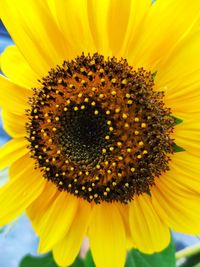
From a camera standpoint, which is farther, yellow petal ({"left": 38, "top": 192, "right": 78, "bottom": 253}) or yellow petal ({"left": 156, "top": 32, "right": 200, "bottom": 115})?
yellow petal ({"left": 38, "top": 192, "right": 78, "bottom": 253})

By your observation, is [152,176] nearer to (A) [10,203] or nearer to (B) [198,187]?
(B) [198,187]

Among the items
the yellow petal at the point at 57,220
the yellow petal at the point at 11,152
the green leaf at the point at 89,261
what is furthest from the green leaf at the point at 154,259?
the yellow petal at the point at 11,152

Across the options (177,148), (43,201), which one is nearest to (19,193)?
(43,201)

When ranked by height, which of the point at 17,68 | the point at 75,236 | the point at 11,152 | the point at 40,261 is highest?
the point at 17,68

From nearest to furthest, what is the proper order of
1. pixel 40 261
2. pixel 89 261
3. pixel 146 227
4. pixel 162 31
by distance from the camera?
pixel 162 31 < pixel 146 227 < pixel 89 261 < pixel 40 261

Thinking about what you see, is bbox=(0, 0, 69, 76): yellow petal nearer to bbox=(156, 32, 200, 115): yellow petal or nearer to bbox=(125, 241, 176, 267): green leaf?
bbox=(156, 32, 200, 115): yellow petal

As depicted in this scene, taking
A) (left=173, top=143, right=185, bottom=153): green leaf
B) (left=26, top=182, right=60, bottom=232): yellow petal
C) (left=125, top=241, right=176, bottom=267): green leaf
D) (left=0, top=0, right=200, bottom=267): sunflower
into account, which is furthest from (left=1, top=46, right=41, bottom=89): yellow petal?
(left=125, top=241, right=176, bottom=267): green leaf

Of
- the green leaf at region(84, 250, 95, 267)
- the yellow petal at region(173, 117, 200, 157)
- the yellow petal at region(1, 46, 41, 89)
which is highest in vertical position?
the yellow petal at region(1, 46, 41, 89)

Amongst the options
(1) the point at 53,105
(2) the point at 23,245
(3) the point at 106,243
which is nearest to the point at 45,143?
(1) the point at 53,105

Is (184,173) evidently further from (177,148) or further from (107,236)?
(107,236)
